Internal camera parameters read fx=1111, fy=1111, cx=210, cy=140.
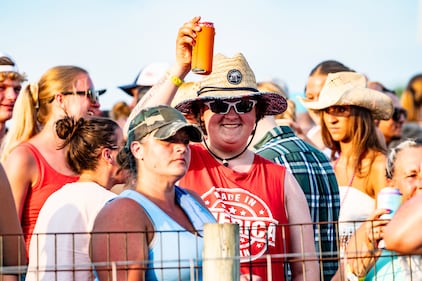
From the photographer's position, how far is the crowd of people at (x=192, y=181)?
5.09 metres

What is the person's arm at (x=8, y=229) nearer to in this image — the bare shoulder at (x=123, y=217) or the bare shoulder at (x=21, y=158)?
the bare shoulder at (x=123, y=217)

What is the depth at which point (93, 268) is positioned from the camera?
16.9ft

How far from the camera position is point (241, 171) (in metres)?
6.08

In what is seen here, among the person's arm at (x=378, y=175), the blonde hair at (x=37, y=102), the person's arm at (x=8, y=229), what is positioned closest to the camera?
the person's arm at (x=8, y=229)

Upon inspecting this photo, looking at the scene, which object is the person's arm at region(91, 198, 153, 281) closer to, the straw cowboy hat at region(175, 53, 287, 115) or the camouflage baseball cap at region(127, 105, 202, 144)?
the camouflage baseball cap at region(127, 105, 202, 144)

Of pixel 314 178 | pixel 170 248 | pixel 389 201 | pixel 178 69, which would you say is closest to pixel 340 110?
pixel 314 178

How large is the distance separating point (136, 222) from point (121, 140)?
1309 mm

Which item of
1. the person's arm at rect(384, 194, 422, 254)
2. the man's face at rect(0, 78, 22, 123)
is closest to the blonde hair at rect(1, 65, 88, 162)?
the man's face at rect(0, 78, 22, 123)

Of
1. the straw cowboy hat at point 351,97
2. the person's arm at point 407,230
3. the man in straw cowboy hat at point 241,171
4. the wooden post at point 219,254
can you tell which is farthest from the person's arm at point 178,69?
the person's arm at point 407,230

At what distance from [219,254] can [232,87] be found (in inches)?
67.5

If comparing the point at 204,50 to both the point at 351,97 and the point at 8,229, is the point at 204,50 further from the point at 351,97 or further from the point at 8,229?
the point at 351,97

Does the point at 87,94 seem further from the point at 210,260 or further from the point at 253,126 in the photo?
the point at 210,260

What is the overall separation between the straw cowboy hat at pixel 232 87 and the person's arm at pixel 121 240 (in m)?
1.23

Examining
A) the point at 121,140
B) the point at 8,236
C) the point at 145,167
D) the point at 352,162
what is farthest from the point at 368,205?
the point at 8,236
